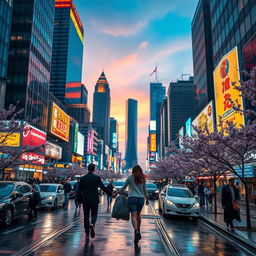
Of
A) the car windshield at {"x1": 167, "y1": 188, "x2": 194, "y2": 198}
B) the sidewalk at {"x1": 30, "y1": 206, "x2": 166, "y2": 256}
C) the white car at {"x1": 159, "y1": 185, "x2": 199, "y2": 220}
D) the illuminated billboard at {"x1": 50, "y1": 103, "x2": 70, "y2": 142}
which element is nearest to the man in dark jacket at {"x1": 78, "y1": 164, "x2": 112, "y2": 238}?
the sidewalk at {"x1": 30, "y1": 206, "x2": 166, "y2": 256}

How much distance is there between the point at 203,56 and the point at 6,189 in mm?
59568

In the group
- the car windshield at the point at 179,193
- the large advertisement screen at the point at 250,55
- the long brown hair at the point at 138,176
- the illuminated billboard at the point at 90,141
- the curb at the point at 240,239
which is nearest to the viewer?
the long brown hair at the point at 138,176

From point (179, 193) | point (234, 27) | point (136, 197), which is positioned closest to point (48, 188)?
point (179, 193)

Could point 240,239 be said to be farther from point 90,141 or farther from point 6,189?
point 90,141

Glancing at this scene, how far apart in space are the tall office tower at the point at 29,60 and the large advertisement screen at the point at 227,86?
134ft

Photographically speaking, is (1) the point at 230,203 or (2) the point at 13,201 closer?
(1) the point at 230,203

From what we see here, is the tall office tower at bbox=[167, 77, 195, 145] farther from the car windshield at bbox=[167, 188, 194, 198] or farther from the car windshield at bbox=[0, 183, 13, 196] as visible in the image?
the car windshield at bbox=[0, 183, 13, 196]

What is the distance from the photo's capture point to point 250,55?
102 feet

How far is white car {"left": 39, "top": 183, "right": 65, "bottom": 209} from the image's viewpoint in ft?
55.7

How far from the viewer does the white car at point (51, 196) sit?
17.0 m

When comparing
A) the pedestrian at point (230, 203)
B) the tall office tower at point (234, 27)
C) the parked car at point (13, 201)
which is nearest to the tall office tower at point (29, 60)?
the tall office tower at point (234, 27)

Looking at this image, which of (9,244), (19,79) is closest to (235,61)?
(9,244)

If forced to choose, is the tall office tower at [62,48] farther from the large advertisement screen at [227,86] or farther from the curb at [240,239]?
the curb at [240,239]

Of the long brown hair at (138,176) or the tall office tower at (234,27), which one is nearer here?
the long brown hair at (138,176)
